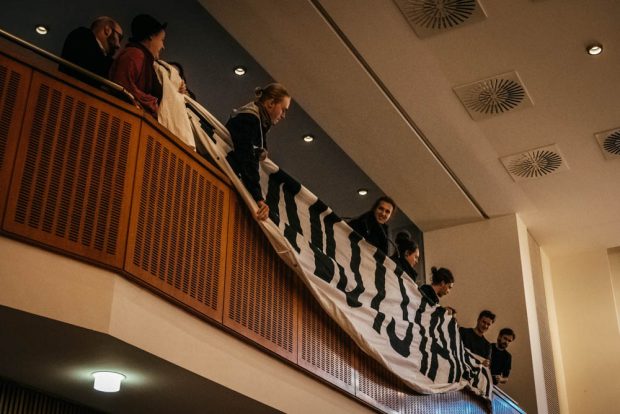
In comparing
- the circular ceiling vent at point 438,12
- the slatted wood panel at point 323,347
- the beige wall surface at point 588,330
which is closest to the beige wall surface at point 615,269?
the beige wall surface at point 588,330

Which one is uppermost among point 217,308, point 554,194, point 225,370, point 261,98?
point 554,194

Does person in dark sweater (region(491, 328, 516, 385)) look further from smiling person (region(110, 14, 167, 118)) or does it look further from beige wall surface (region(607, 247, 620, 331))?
smiling person (region(110, 14, 167, 118))

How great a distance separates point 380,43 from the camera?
7559 millimetres

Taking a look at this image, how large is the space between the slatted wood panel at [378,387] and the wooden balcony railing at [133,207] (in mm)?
717

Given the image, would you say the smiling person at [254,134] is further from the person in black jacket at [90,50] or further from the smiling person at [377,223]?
the smiling person at [377,223]

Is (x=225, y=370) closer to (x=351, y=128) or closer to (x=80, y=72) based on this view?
(x=80, y=72)

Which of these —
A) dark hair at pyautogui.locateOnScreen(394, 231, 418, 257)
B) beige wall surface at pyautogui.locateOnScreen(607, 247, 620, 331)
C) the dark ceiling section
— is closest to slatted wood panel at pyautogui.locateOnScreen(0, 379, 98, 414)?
dark hair at pyautogui.locateOnScreen(394, 231, 418, 257)

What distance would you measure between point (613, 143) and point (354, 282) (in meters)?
4.39

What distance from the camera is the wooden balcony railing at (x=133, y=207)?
12.6 feet

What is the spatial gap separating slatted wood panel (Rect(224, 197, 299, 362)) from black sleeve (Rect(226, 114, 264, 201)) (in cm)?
14

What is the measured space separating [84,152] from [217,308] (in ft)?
3.67

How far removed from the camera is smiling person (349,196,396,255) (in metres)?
6.49

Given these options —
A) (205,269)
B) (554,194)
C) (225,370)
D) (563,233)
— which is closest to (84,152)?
(205,269)

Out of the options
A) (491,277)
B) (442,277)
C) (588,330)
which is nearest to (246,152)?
(442,277)
